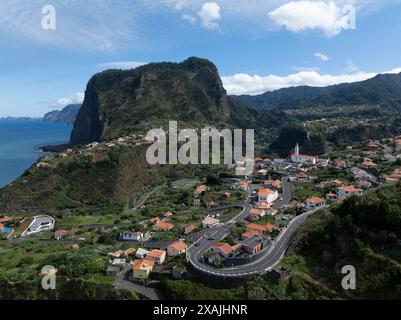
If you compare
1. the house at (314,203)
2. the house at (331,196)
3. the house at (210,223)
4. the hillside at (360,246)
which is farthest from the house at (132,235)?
the house at (331,196)

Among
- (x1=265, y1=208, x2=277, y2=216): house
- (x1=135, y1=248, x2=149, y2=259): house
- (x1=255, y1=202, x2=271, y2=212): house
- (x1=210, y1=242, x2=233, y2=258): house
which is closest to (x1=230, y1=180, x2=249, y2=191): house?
(x1=255, y1=202, x2=271, y2=212): house

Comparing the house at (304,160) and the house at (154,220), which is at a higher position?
the house at (304,160)

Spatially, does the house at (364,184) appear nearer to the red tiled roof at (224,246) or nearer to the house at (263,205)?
the house at (263,205)

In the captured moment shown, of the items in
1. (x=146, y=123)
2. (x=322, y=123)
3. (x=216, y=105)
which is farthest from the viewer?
(x=216, y=105)

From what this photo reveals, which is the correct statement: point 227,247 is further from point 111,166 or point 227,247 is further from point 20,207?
point 111,166

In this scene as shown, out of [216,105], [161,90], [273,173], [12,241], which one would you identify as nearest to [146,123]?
[161,90]

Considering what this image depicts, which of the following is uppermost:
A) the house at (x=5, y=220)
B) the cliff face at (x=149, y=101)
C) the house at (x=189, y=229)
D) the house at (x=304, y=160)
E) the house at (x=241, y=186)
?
the cliff face at (x=149, y=101)
